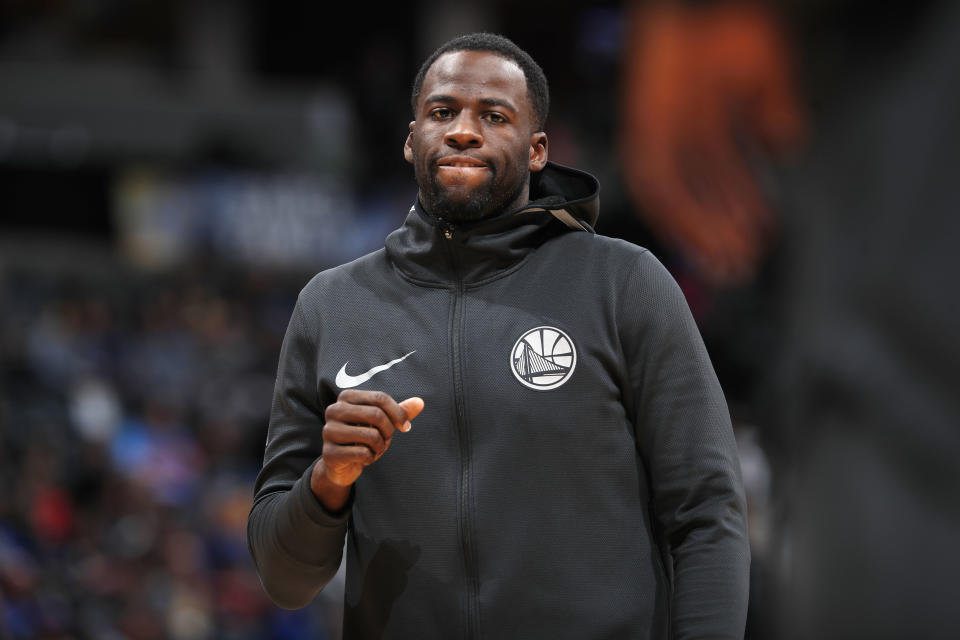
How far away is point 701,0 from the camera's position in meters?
14.1

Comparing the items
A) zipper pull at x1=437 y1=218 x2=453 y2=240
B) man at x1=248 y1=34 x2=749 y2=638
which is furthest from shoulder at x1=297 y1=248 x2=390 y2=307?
zipper pull at x1=437 y1=218 x2=453 y2=240

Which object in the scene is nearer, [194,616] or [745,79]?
[194,616]

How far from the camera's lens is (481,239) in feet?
6.91

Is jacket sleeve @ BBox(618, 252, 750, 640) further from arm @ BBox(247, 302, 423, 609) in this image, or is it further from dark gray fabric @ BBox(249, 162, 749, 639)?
arm @ BBox(247, 302, 423, 609)

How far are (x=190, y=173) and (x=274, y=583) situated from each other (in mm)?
14056

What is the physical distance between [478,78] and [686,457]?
0.73m

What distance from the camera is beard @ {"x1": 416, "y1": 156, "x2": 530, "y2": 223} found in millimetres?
2080

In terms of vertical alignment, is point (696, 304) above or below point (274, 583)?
below

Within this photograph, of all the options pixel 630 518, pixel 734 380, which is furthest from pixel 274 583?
pixel 734 380

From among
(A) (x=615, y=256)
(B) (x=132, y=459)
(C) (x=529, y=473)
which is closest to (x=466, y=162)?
(A) (x=615, y=256)

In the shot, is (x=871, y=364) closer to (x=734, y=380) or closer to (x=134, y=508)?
(x=134, y=508)

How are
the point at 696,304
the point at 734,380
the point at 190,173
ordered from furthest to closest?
1. the point at 190,173
2. the point at 696,304
3. the point at 734,380

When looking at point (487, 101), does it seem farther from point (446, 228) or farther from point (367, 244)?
point (367, 244)

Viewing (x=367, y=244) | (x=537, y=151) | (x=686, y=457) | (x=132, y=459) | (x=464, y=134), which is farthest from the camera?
(x=367, y=244)
